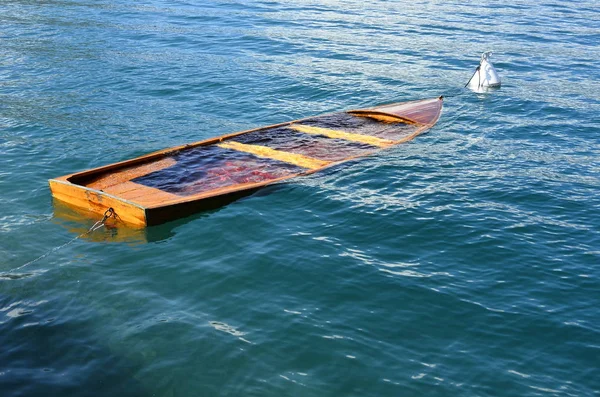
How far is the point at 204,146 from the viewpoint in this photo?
1520 cm

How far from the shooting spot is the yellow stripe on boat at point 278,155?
14352 millimetres

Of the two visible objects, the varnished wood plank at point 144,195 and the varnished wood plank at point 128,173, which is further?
the varnished wood plank at point 128,173

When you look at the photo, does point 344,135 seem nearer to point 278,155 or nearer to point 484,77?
point 278,155

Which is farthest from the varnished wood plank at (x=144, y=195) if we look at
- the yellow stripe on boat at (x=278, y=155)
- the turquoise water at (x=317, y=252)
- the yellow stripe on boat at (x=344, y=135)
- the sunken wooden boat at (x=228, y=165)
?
the yellow stripe on boat at (x=344, y=135)

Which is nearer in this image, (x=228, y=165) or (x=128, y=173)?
(x=128, y=173)

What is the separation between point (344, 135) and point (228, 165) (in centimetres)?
361

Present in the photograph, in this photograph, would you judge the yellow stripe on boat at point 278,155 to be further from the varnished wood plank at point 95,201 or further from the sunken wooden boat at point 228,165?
the varnished wood plank at point 95,201

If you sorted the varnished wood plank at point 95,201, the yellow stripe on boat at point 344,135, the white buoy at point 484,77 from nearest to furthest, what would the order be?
the varnished wood plank at point 95,201 → the yellow stripe on boat at point 344,135 → the white buoy at point 484,77

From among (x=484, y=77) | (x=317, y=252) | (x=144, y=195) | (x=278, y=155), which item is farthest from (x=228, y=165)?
(x=484, y=77)

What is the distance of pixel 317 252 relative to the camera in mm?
11492

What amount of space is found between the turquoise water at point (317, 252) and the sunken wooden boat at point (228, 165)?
0.37m

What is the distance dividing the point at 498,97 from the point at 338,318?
43.0ft

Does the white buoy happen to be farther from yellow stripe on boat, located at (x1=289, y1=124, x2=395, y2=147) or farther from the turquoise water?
yellow stripe on boat, located at (x1=289, y1=124, x2=395, y2=147)

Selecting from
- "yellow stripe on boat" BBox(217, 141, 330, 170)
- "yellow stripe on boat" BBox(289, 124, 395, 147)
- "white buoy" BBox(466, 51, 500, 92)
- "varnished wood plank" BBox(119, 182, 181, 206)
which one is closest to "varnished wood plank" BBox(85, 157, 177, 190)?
"varnished wood plank" BBox(119, 182, 181, 206)
